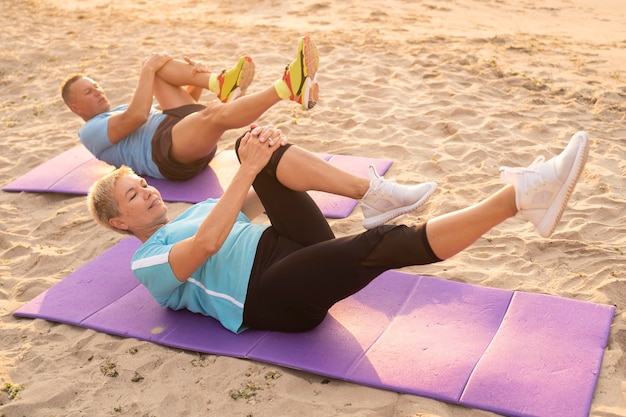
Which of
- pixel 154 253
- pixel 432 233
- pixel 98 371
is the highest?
pixel 432 233

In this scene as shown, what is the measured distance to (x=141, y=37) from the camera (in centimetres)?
934

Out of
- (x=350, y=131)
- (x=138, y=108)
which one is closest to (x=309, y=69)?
(x=138, y=108)

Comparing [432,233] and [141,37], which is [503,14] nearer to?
[141,37]

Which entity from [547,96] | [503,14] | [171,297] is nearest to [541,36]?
[503,14]

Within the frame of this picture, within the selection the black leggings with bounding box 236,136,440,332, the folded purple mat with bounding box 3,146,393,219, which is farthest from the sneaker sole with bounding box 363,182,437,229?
the folded purple mat with bounding box 3,146,393,219

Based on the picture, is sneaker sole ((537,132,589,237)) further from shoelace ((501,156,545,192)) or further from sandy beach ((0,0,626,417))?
sandy beach ((0,0,626,417))

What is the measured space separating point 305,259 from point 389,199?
1.63ft

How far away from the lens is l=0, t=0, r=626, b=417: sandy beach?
3213 millimetres

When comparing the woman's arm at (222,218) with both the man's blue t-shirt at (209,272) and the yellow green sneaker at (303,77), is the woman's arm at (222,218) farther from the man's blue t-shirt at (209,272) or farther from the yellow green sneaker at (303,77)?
the yellow green sneaker at (303,77)

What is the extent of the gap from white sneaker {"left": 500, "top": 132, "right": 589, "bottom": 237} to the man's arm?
3.16 metres

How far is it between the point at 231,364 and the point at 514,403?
4.00 feet

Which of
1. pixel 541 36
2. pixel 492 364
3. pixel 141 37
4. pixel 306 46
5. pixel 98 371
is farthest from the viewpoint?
pixel 141 37

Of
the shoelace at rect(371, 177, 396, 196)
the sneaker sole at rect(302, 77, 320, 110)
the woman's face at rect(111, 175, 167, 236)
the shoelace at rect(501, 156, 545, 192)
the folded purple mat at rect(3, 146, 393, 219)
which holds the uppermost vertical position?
the shoelace at rect(501, 156, 545, 192)

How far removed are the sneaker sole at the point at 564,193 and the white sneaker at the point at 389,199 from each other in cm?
61
